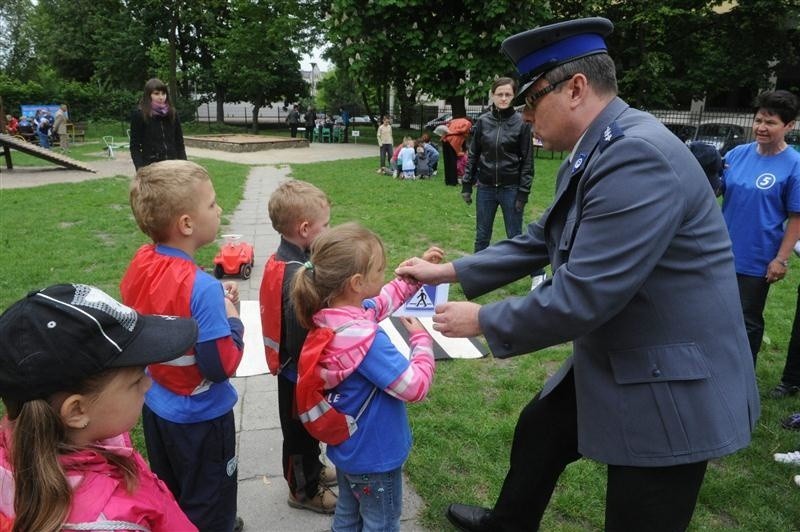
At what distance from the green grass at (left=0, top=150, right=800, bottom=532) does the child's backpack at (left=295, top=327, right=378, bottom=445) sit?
109 cm

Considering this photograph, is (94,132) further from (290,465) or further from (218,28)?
(290,465)

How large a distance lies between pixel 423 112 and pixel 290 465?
117 ft

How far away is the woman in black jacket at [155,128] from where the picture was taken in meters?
7.09

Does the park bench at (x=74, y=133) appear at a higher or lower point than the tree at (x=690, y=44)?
lower

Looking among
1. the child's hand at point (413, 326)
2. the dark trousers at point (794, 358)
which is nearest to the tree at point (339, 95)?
the dark trousers at point (794, 358)

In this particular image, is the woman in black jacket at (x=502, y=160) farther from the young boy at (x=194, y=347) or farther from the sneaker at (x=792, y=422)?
the young boy at (x=194, y=347)

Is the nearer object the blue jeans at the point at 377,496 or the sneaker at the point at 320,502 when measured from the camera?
the blue jeans at the point at 377,496

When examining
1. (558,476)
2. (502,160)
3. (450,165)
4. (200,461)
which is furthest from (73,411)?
(450,165)

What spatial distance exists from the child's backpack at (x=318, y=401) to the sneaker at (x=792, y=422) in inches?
127

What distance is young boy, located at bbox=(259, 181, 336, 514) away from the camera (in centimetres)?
260

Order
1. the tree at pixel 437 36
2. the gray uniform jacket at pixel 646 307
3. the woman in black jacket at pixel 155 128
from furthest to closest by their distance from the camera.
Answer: the tree at pixel 437 36 < the woman in black jacket at pixel 155 128 < the gray uniform jacket at pixel 646 307

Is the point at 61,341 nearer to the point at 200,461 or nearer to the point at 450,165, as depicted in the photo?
the point at 200,461

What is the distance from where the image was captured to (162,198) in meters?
2.22

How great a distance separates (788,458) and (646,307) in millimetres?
2540
